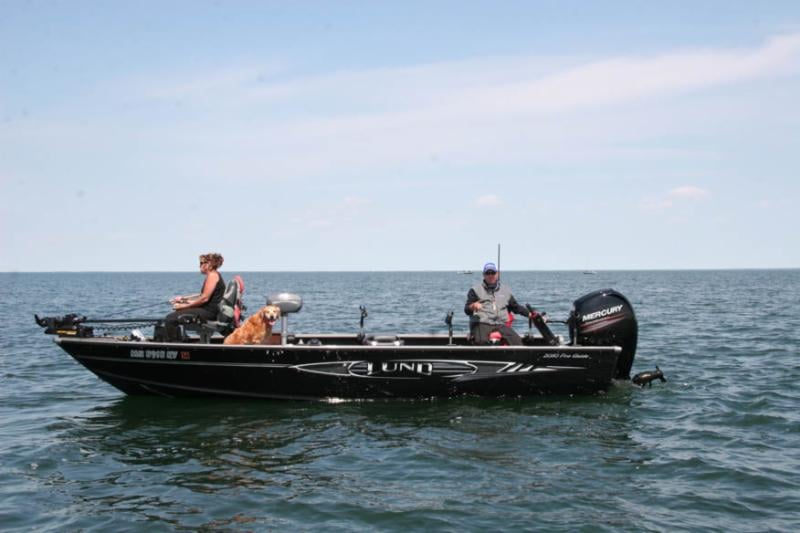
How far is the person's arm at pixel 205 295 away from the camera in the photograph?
464 inches

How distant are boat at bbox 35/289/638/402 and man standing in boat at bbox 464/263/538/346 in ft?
1.83

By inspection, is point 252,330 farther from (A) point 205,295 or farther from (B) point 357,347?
(B) point 357,347

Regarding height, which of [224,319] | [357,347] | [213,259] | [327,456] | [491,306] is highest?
[213,259]

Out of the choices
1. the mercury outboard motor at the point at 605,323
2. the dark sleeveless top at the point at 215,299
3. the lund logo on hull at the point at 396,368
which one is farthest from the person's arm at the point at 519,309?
the dark sleeveless top at the point at 215,299

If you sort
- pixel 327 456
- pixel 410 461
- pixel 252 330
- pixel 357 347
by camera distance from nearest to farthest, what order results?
1. pixel 410 461
2. pixel 327 456
3. pixel 357 347
4. pixel 252 330

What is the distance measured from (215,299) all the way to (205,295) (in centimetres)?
23

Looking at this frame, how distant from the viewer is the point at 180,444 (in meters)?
9.60

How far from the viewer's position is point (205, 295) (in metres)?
11.8

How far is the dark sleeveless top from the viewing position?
11.9 metres

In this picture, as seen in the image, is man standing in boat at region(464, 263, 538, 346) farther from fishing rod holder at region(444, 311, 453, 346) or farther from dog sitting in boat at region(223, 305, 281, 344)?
dog sitting in boat at region(223, 305, 281, 344)

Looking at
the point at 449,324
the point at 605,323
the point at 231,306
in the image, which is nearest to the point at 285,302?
the point at 231,306

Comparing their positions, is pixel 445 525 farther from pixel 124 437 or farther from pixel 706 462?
pixel 124 437

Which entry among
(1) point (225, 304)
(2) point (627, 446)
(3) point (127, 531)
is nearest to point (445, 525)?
(3) point (127, 531)

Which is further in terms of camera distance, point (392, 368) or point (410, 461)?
point (392, 368)
